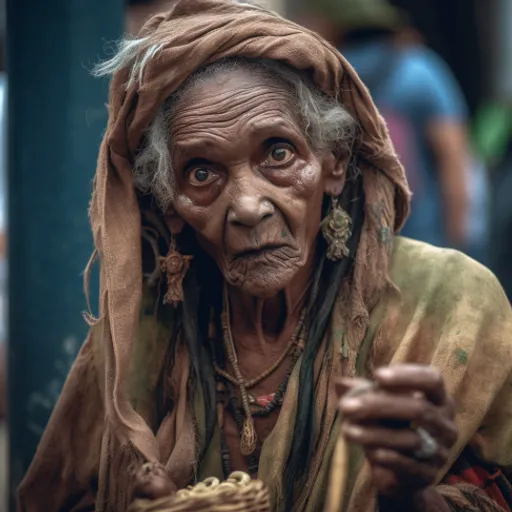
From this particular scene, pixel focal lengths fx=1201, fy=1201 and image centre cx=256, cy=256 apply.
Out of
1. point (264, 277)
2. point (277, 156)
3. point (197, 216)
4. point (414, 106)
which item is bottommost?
point (414, 106)

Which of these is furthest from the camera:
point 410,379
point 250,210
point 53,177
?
point 53,177

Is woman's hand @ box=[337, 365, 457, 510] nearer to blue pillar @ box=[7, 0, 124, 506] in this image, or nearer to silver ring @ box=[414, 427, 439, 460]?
silver ring @ box=[414, 427, 439, 460]

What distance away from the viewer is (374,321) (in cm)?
366

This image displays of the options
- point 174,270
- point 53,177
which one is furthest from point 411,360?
point 53,177

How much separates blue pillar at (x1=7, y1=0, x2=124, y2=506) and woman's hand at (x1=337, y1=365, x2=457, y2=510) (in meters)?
2.09

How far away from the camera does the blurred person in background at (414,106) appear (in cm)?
675

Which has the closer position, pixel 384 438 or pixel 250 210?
pixel 384 438

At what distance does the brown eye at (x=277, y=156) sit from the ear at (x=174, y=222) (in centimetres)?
39

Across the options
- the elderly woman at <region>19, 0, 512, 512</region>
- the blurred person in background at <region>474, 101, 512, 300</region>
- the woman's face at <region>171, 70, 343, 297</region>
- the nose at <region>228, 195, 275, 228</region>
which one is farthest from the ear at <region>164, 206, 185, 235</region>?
the blurred person in background at <region>474, 101, 512, 300</region>

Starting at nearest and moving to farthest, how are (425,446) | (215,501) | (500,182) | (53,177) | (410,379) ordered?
1. (410,379)
2. (425,446)
3. (215,501)
4. (53,177)
5. (500,182)

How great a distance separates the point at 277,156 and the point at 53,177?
1508 mm

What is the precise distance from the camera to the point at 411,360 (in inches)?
142

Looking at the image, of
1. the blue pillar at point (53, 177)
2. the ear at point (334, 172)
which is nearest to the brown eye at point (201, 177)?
the ear at point (334, 172)

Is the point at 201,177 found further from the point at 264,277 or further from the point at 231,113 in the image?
the point at 264,277
